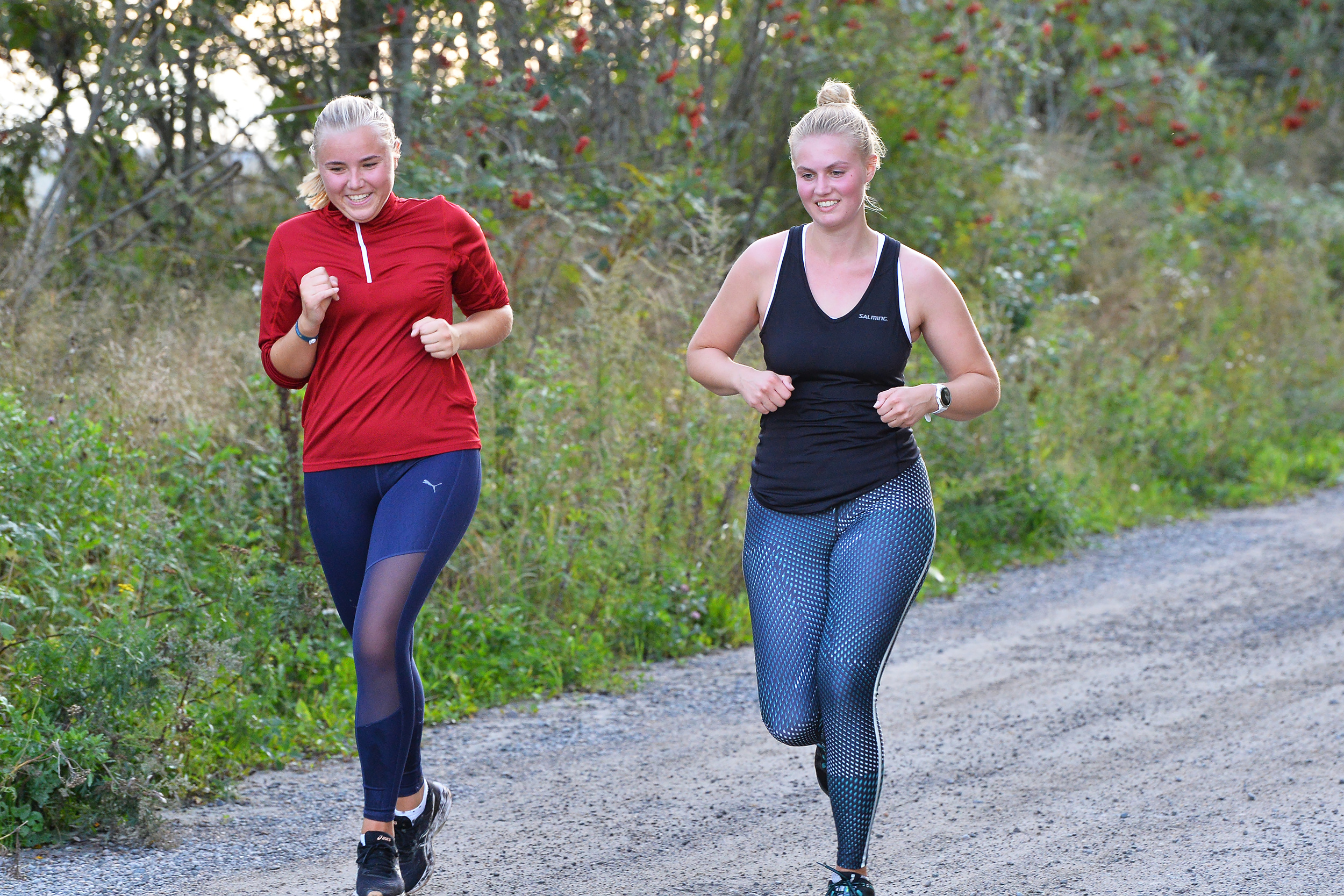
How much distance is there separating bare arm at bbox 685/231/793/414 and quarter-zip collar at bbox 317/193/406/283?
35.3 inches

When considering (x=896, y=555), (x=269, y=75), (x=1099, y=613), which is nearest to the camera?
(x=896, y=555)

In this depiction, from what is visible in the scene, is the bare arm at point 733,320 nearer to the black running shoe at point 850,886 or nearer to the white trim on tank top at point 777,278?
the white trim on tank top at point 777,278

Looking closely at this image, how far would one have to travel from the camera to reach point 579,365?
7.98m

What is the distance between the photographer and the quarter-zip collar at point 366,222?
3523mm

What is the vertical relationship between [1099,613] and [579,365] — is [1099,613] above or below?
below

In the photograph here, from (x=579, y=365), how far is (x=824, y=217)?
181 inches

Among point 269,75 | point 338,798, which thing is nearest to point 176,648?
point 338,798

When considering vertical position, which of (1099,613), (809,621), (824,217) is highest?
(824,217)

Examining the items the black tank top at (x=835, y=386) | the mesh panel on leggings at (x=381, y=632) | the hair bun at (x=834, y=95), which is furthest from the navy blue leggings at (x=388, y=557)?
the hair bun at (x=834, y=95)

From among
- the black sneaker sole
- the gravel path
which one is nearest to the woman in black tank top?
the gravel path

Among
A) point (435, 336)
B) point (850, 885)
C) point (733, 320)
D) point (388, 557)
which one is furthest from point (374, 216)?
point (850, 885)

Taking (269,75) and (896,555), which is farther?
(269,75)

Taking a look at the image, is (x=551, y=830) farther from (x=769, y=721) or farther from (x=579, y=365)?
(x=579, y=365)

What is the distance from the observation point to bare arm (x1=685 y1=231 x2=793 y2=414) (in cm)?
362
